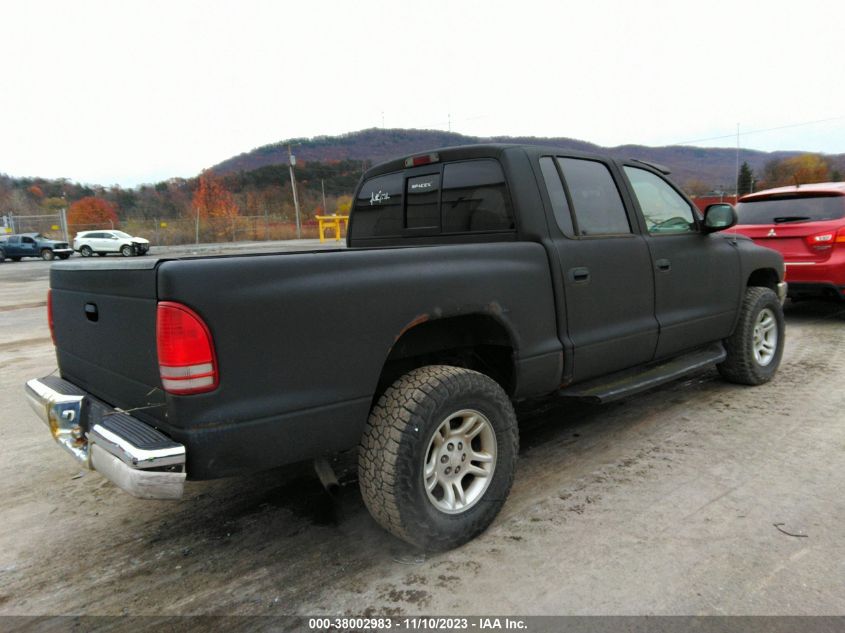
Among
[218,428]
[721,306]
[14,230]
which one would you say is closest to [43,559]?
[218,428]

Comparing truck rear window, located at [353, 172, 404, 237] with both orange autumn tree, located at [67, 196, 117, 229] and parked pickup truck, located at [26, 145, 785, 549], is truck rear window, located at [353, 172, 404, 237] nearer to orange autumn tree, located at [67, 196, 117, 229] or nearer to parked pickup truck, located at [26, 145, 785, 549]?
parked pickup truck, located at [26, 145, 785, 549]

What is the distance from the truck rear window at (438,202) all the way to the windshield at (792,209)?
5685 mm

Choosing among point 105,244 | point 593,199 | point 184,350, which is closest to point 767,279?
point 593,199

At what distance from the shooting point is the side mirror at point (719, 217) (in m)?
4.13

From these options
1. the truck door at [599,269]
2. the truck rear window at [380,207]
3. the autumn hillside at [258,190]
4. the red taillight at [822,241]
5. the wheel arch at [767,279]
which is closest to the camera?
the truck door at [599,269]

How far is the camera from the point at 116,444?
2121mm

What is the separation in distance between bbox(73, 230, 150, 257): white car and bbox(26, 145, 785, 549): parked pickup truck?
113ft

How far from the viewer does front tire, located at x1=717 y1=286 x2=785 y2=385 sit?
4723mm

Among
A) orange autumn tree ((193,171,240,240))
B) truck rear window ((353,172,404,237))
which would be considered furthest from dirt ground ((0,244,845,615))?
orange autumn tree ((193,171,240,240))

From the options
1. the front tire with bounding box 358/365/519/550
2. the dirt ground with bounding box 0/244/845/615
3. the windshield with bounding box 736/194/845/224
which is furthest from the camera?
the windshield with bounding box 736/194/845/224

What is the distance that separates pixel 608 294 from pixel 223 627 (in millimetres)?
2612

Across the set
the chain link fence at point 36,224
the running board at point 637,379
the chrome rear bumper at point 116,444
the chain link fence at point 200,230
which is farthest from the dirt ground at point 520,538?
the chain link fence at point 200,230

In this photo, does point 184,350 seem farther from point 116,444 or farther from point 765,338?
point 765,338

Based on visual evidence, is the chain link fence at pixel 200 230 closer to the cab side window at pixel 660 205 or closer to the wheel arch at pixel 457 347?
the cab side window at pixel 660 205
